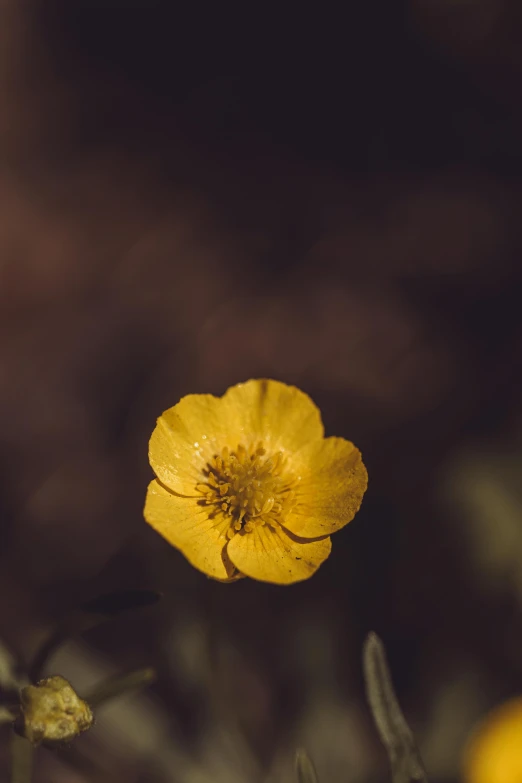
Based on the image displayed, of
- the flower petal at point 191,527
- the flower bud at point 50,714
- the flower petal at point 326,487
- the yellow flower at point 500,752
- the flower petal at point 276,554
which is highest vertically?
the flower petal at point 326,487

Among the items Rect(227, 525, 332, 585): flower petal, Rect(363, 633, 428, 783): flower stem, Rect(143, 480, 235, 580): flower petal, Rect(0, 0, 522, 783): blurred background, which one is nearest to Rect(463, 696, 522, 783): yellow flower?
Rect(363, 633, 428, 783): flower stem

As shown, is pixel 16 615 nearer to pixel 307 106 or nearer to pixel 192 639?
pixel 192 639

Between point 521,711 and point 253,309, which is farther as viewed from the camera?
point 253,309

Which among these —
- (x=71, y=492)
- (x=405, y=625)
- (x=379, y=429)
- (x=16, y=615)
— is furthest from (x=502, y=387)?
(x=16, y=615)

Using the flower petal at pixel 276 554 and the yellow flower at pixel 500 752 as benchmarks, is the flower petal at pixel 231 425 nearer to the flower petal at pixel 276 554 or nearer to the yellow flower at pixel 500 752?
the flower petal at pixel 276 554

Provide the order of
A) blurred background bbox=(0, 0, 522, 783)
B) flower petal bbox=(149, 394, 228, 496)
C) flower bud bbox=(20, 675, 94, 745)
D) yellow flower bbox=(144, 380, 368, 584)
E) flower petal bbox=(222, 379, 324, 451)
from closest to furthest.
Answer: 1. flower bud bbox=(20, 675, 94, 745)
2. yellow flower bbox=(144, 380, 368, 584)
3. flower petal bbox=(149, 394, 228, 496)
4. flower petal bbox=(222, 379, 324, 451)
5. blurred background bbox=(0, 0, 522, 783)

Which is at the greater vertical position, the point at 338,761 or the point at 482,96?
the point at 482,96

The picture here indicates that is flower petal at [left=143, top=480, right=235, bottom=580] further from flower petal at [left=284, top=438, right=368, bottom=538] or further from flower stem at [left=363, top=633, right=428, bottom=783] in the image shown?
flower stem at [left=363, top=633, right=428, bottom=783]

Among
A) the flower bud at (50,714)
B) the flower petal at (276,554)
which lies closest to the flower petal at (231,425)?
the flower petal at (276,554)
